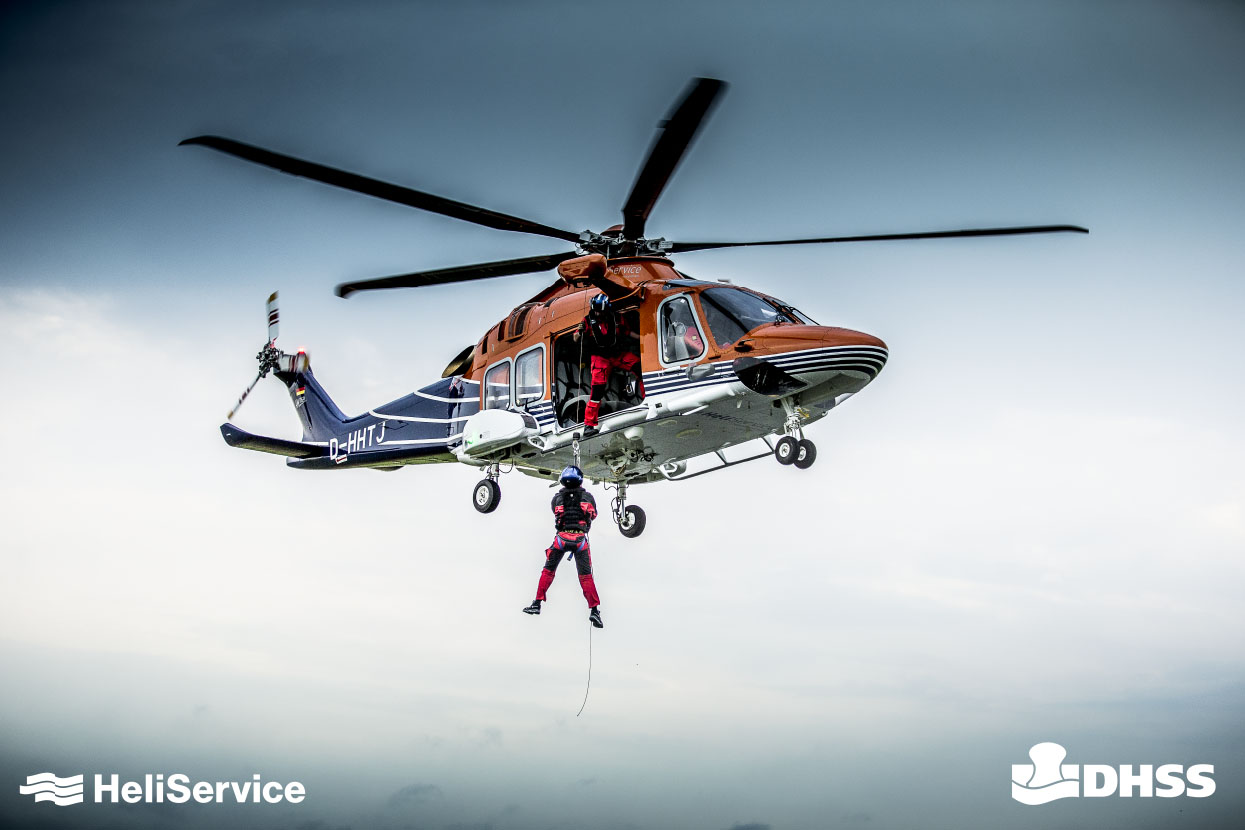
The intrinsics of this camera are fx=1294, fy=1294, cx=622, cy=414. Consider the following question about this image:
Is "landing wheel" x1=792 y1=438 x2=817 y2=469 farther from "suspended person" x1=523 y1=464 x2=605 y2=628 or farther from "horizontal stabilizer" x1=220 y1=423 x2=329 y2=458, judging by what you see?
"horizontal stabilizer" x1=220 y1=423 x2=329 y2=458

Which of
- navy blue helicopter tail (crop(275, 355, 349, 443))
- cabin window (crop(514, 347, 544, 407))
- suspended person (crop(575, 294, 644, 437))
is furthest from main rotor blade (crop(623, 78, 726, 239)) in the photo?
navy blue helicopter tail (crop(275, 355, 349, 443))

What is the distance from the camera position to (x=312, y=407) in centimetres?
2373

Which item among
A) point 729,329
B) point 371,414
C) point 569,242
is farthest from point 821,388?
point 371,414

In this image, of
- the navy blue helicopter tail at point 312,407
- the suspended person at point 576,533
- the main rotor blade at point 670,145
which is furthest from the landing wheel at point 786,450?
the navy blue helicopter tail at point 312,407

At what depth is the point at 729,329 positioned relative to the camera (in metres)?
17.3

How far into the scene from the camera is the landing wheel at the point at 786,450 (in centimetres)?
1716

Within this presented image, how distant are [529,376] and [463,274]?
1.80m

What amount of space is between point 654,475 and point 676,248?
3.62m

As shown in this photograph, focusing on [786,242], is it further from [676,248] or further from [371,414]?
[371,414]

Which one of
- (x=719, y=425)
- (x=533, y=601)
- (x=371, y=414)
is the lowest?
(x=533, y=601)

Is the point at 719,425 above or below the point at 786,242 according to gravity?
below

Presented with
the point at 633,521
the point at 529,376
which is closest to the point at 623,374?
the point at 529,376

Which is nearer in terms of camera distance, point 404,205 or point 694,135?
point 694,135

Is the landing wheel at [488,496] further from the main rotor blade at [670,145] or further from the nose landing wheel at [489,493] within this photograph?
the main rotor blade at [670,145]
